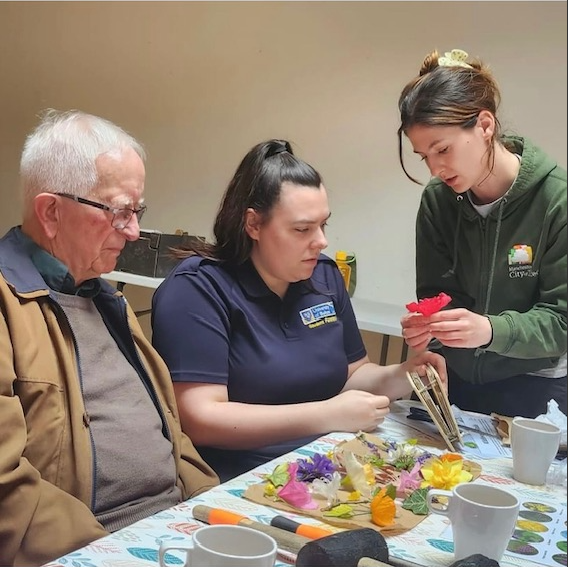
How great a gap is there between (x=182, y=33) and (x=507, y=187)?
173 cm

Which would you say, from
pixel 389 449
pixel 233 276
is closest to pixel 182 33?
pixel 233 276

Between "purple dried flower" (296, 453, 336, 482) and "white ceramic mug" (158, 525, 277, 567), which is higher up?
"white ceramic mug" (158, 525, 277, 567)

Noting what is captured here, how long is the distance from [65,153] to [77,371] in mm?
307

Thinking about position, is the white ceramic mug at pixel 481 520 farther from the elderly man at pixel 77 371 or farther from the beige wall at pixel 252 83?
the beige wall at pixel 252 83

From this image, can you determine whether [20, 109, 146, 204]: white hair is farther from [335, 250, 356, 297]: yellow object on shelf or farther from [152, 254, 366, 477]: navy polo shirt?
[335, 250, 356, 297]: yellow object on shelf

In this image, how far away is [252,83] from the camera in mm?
2260

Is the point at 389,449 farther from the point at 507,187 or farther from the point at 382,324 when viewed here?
the point at 382,324

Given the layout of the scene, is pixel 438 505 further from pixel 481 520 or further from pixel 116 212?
pixel 116 212

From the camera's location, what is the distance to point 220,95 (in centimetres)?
246

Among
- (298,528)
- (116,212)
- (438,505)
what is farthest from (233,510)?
(116,212)

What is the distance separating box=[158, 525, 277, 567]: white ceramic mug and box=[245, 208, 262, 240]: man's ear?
2.62 feet

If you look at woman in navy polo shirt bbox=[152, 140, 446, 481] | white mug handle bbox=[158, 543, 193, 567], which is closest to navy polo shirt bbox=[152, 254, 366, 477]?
woman in navy polo shirt bbox=[152, 140, 446, 481]

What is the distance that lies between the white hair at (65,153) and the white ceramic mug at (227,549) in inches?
23.7

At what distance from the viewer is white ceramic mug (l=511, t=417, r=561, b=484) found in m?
0.79
